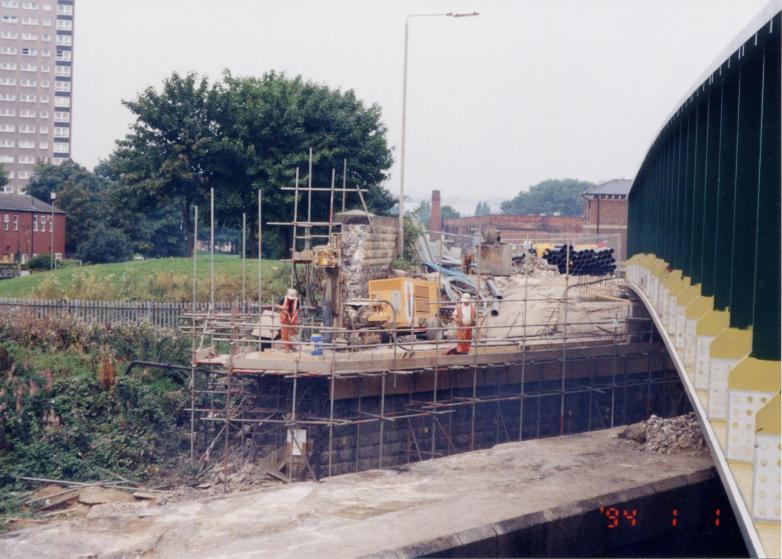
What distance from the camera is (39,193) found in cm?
5975

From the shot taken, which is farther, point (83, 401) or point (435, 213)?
point (435, 213)

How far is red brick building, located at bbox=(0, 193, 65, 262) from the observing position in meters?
46.4

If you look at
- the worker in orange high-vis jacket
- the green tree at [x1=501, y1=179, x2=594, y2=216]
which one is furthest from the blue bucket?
the green tree at [x1=501, y1=179, x2=594, y2=216]

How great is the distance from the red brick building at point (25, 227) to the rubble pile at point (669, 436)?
35.7 meters

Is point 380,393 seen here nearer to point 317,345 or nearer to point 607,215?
point 317,345

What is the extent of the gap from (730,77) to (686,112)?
3648 millimetres

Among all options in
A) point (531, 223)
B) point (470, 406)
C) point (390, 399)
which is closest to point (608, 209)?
point (531, 223)

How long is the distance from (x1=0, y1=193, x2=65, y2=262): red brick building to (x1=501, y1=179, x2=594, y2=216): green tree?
72417 mm

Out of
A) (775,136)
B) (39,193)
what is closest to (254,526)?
(775,136)

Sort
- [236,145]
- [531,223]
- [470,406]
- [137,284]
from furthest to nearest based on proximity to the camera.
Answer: [531,223] → [236,145] → [137,284] → [470,406]

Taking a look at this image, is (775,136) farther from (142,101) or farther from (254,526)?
(142,101)

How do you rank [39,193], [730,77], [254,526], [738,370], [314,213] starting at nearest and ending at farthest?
1. [738,370]
2. [730,77]
3. [254,526]
4. [314,213]
5. [39,193]

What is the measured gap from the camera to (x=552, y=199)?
386 ft

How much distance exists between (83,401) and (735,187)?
1586 cm
